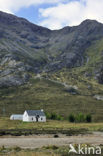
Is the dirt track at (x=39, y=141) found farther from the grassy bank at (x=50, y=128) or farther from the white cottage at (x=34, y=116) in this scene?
the white cottage at (x=34, y=116)

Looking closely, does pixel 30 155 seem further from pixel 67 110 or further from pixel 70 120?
pixel 67 110

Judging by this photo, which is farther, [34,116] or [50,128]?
[34,116]

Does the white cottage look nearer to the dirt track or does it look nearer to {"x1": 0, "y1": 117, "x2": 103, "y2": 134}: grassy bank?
{"x1": 0, "y1": 117, "x2": 103, "y2": 134}: grassy bank

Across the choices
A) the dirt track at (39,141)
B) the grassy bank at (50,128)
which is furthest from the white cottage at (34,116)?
the dirt track at (39,141)

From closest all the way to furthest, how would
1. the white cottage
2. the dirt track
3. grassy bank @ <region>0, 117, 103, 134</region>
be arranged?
1. the dirt track
2. grassy bank @ <region>0, 117, 103, 134</region>
3. the white cottage

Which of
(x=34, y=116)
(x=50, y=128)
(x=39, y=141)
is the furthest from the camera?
(x=34, y=116)

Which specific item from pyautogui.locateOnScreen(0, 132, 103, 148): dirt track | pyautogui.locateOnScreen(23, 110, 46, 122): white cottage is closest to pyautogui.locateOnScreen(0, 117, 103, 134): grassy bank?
pyautogui.locateOnScreen(0, 132, 103, 148): dirt track

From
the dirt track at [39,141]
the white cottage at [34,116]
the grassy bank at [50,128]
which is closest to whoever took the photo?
the dirt track at [39,141]

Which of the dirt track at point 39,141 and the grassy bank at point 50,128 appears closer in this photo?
the dirt track at point 39,141

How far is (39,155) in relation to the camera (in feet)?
103

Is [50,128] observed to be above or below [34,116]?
below

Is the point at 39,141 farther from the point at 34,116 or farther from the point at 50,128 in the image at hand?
the point at 34,116

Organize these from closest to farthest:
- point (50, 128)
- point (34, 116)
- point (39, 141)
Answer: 1. point (39, 141)
2. point (50, 128)
3. point (34, 116)

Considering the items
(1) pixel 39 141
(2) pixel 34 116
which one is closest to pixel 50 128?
(1) pixel 39 141
